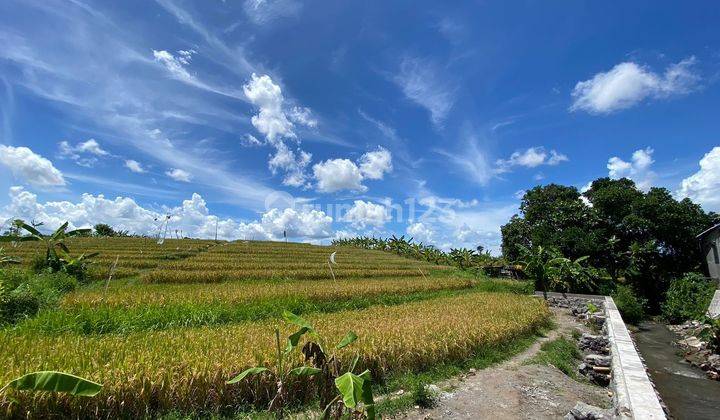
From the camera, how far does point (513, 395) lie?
668cm

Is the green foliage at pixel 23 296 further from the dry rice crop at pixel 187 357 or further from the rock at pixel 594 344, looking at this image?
the rock at pixel 594 344

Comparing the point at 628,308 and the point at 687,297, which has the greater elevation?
the point at 687,297

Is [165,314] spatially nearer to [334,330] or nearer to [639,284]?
[334,330]

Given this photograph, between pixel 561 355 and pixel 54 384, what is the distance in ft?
35.0

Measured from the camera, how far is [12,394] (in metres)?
4.23

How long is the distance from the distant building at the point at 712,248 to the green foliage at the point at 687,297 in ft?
5.03

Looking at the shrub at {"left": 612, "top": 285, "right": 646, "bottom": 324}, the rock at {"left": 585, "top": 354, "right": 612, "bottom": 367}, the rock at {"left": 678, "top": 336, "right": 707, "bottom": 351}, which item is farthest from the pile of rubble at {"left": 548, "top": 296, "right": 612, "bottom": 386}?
the rock at {"left": 678, "top": 336, "right": 707, "bottom": 351}

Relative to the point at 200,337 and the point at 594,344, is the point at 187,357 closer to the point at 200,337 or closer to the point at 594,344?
the point at 200,337

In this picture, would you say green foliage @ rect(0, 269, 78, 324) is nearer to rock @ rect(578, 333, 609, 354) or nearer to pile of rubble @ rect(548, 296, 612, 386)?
pile of rubble @ rect(548, 296, 612, 386)

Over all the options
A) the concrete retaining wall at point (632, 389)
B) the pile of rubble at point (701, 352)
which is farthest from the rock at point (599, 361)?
the pile of rubble at point (701, 352)

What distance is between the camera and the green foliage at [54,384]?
128 inches

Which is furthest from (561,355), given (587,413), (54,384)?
(54,384)

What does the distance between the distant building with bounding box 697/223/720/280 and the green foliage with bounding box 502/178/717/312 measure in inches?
23.0

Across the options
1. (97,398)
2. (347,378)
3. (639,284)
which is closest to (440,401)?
(347,378)
